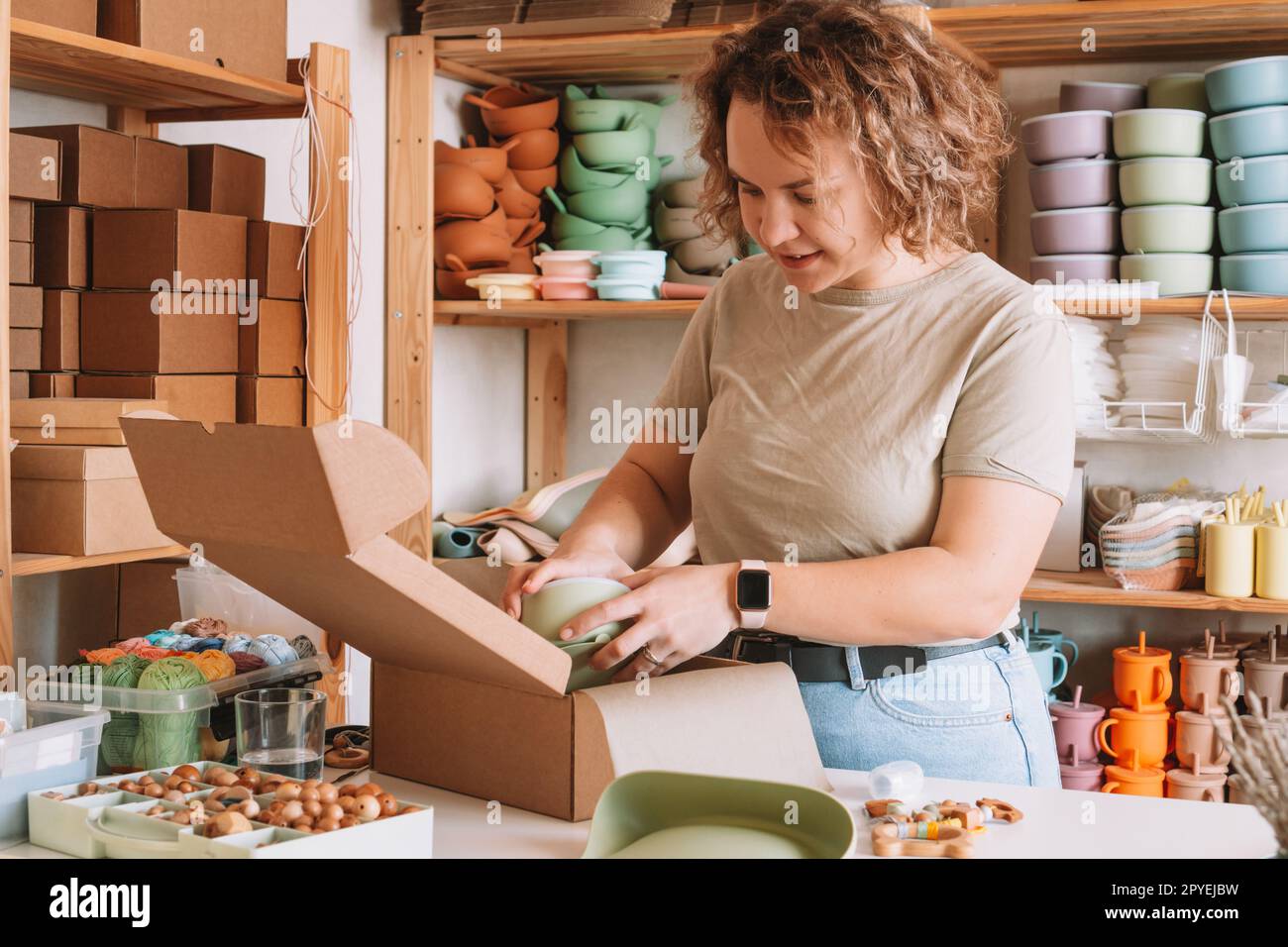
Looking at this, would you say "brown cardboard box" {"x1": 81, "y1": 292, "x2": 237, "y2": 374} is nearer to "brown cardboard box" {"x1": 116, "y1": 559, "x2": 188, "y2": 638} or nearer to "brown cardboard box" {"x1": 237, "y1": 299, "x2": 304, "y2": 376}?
"brown cardboard box" {"x1": 237, "y1": 299, "x2": 304, "y2": 376}

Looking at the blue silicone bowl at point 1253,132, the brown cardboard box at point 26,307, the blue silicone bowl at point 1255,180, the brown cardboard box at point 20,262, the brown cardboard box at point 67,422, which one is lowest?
the brown cardboard box at point 67,422

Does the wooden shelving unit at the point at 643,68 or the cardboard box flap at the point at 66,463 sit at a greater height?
the wooden shelving unit at the point at 643,68

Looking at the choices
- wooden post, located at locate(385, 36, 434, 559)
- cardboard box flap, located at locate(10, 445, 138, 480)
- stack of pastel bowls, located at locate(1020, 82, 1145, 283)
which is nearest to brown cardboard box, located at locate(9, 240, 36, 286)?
cardboard box flap, located at locate(10, 445, 138, 480)

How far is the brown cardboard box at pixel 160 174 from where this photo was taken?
1965 millimetres

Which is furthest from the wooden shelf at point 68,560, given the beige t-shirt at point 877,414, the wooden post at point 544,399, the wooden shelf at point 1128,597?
the wooden shelf at point 1128,597

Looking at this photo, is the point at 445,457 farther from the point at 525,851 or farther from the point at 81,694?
the point at 525,851

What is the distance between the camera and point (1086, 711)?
93.3 inches

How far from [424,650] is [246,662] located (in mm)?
264

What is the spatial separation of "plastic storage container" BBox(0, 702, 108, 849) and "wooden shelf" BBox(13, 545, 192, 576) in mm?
661

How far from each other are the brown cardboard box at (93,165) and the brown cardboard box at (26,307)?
5.0 inches

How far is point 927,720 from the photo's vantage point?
1307 millimetres

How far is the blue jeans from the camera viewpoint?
1.30m

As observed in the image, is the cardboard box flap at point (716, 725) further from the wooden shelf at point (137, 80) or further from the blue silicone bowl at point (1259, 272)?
the blue silicone bowl at point (1259, 272)
